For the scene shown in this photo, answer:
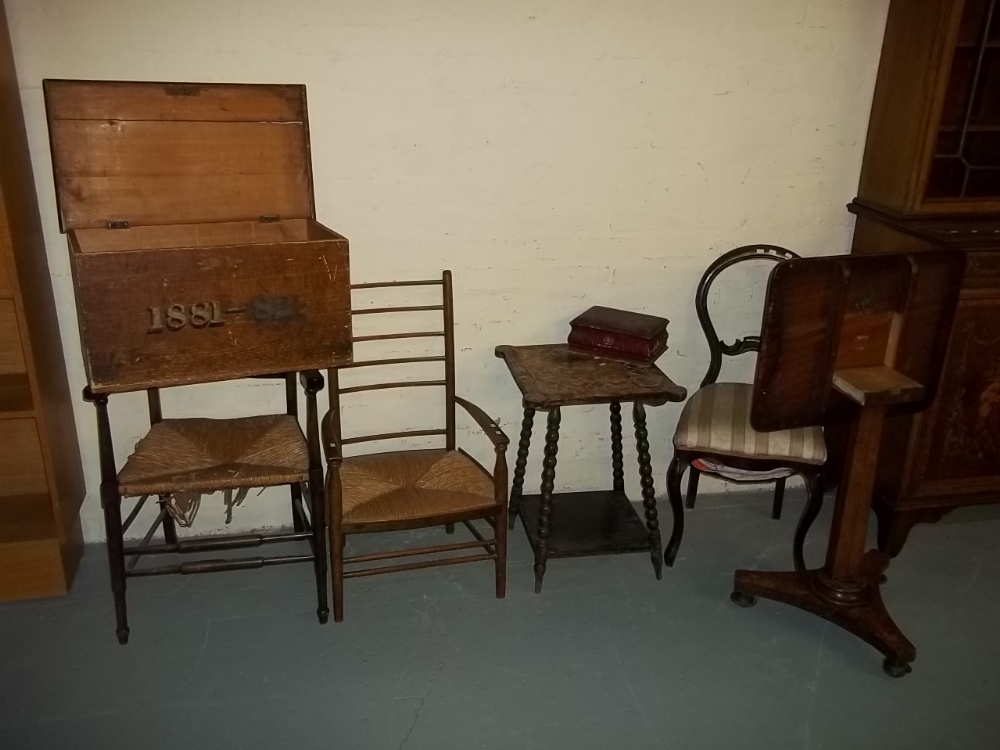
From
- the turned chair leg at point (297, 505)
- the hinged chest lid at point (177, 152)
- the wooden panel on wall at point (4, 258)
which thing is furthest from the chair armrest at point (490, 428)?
the wooden panel on wall at point (4, 258)

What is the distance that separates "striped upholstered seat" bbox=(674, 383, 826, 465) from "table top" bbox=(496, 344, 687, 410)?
0.60 ft

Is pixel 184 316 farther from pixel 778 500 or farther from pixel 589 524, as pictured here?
pixel 778 500

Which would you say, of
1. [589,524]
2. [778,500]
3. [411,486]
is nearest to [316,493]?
[411,486]

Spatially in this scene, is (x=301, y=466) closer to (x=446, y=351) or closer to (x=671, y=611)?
(x=446, y=351)

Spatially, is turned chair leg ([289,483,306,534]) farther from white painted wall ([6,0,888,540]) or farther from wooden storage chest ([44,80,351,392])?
wooden storage chest ([44,80,351,392])

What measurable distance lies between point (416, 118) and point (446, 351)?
0.71 m

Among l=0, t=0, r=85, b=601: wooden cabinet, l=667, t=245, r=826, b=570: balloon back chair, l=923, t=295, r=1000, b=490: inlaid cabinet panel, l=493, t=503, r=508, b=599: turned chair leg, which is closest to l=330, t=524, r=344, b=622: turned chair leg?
l=493, t=503, r=508, b=599: turned chair leg

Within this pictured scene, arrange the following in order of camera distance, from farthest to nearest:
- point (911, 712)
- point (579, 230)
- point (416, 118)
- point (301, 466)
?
point (579, 230), point (416, 118), point (301, 466), point (911, 712)

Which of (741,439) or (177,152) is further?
(741,439)

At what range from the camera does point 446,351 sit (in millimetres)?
2564

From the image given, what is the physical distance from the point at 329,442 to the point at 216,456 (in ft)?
1.06

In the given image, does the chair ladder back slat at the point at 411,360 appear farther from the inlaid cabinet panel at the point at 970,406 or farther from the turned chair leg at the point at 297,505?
the inlaid cabinet panel at the point at 970,406

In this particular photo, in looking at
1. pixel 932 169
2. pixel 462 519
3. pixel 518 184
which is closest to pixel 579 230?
pixel 518 184

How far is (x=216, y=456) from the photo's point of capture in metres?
2.29
